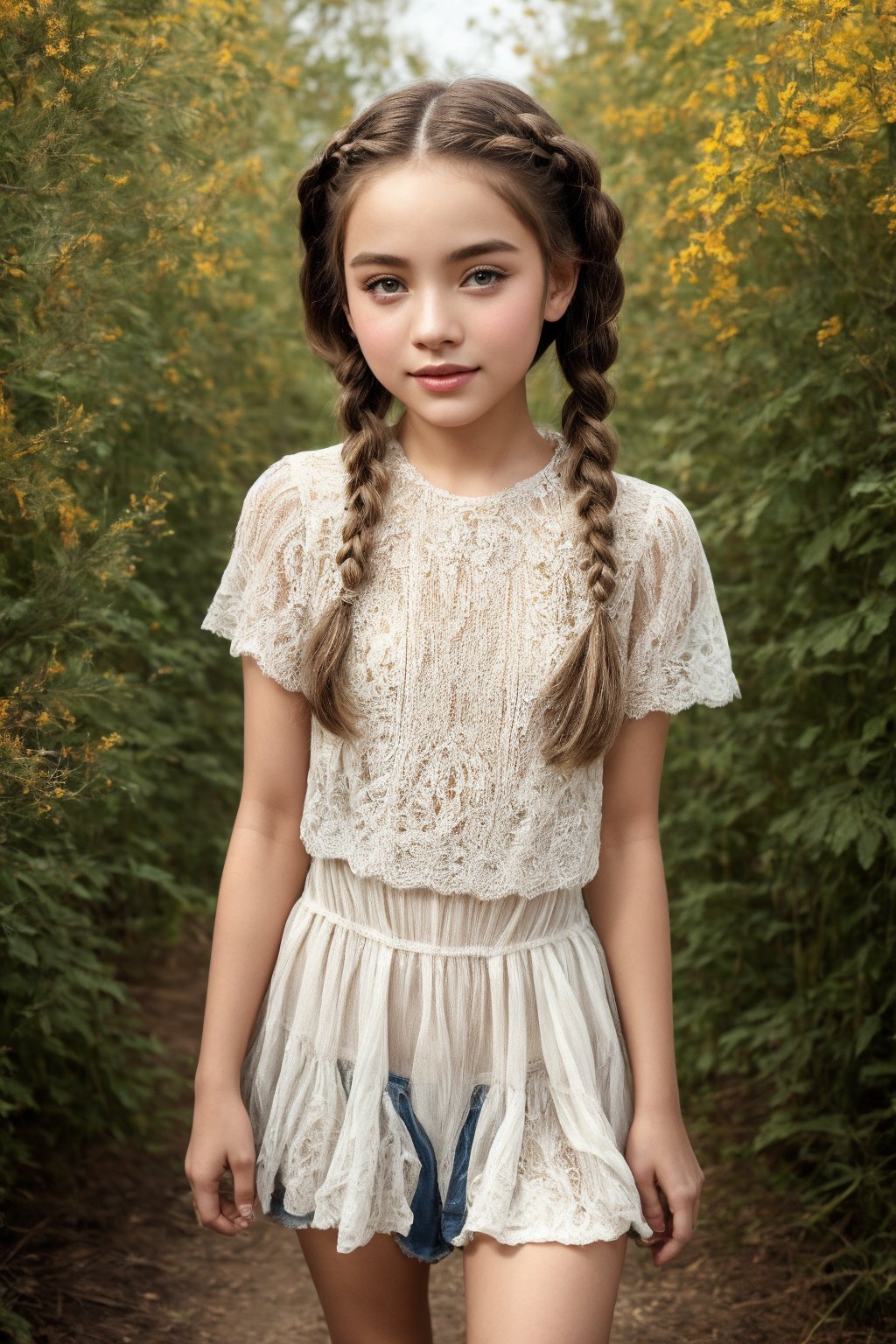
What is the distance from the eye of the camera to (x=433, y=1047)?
1634 millimetres

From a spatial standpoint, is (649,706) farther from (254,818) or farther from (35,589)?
Result: (35,589)

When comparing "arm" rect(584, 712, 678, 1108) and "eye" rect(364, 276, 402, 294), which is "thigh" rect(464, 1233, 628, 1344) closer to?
"arm" rect(584, 712, 678, 1108)

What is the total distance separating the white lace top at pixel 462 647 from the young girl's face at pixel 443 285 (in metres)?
0.15

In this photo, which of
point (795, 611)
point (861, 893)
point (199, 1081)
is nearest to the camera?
point (199, 1081)

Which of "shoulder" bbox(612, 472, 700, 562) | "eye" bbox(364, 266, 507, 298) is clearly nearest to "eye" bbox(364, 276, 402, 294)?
"eye" bbox(364, 266, 507, 298)

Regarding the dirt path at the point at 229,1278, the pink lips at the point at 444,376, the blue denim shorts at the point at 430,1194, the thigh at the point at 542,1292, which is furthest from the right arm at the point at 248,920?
the dirt path at the point at 229,1278

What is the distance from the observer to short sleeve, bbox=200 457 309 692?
170cm

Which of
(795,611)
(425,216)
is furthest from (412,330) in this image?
(795,611)

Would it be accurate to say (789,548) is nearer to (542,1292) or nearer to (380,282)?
(380,282)

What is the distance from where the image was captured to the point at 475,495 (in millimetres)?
1730

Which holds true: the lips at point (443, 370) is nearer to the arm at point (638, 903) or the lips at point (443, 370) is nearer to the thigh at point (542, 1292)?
the arm at point (638, 903)

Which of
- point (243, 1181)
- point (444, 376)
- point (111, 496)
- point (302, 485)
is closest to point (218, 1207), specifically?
point (243, 1181)

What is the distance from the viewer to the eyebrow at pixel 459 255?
5.14 ft

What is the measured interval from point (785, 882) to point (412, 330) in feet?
5.53
